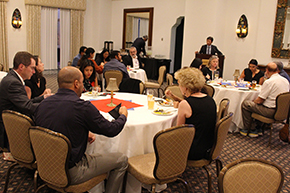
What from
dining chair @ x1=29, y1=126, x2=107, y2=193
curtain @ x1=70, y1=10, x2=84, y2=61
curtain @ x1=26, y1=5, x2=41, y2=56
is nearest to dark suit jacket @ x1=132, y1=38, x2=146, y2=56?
curtain @ x1=70, y1=10, x2=84, y2=61

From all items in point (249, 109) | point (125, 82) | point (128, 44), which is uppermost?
point (128, 44)

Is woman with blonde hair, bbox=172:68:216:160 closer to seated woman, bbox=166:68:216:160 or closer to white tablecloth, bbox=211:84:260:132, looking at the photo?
seated woman, bbox=166:68:216:160

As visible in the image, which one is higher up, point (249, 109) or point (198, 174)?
point (249, 109)

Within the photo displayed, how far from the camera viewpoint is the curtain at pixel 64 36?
1224 cm

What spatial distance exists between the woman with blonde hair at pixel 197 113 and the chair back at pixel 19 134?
1.44 m

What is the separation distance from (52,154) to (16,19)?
1036 cm

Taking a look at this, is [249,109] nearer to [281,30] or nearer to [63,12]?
[281,30]

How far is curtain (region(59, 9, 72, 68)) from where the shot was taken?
12.2 metres

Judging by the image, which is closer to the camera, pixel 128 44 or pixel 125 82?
pixel 125 82

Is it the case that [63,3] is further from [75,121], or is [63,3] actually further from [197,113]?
[75,121]

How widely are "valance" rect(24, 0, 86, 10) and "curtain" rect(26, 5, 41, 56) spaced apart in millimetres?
197

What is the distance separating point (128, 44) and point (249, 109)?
30.0 ft

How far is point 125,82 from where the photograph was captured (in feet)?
16.4

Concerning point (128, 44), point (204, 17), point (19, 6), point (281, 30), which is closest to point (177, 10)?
point (204, 17)
